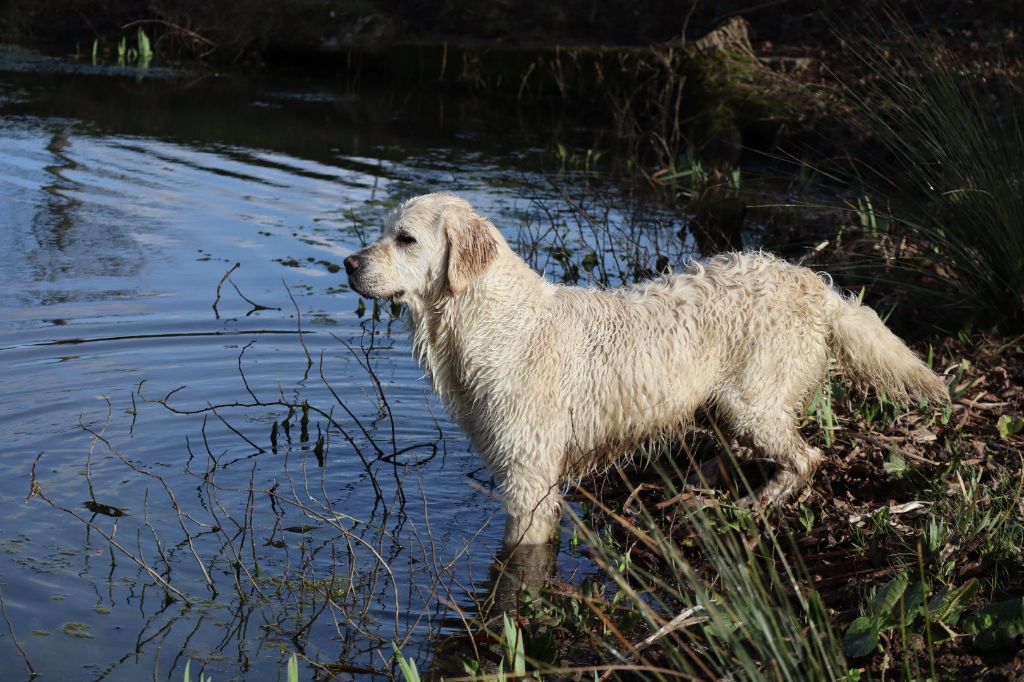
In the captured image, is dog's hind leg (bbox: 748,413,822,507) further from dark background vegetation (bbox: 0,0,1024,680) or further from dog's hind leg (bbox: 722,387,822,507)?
dark background vegetation (bbox: 0,0,1024,680)

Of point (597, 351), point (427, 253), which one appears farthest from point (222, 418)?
point (597, 351)

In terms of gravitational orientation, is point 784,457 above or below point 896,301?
below

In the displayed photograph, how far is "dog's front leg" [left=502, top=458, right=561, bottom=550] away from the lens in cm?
532

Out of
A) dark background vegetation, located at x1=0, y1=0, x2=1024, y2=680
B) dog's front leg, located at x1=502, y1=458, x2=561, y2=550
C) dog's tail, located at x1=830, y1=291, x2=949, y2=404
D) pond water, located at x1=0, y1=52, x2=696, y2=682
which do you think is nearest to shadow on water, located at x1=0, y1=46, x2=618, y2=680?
pond water, located at x1=0, y1=52, x2=696, y2=682

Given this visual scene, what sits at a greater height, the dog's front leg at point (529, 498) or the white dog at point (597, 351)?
the white dog at point (597, 351)

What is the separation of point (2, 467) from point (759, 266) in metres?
4.12

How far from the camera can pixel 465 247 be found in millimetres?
5117

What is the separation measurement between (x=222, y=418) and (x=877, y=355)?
3645mm

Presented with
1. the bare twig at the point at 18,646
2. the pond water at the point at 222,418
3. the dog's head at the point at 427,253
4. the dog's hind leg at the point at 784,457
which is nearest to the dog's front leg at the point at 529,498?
the pond water at the point at 222,418

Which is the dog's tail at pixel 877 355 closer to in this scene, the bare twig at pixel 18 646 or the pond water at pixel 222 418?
the pond water at pixel 222 418

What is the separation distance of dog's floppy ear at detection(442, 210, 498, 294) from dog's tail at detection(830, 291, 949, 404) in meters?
1.73

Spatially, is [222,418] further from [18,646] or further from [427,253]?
[18,646]

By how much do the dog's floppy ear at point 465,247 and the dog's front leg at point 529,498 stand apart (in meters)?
0.89

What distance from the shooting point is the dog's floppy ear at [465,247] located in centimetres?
511
